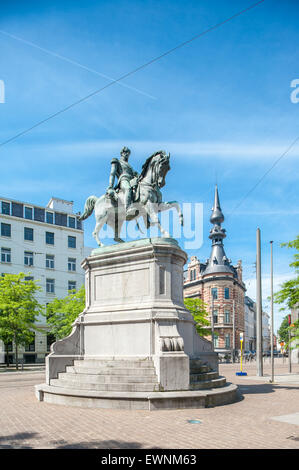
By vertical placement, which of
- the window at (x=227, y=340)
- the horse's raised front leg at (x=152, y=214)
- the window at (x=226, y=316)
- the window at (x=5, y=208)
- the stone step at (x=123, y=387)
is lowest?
the window at (x=227, y=340)

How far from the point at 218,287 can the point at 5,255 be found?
42.4 m

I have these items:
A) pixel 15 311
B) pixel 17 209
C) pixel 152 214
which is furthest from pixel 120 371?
pixel 17 209

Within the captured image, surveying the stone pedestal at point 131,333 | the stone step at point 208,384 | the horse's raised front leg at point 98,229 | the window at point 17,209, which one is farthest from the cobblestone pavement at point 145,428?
the window at point 17,209

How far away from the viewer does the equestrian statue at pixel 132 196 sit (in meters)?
14.8

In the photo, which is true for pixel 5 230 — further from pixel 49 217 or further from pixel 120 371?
pixel 120 371

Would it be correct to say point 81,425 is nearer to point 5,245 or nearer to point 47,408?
point 47,408

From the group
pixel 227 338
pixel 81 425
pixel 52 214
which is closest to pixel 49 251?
pixel 52 214

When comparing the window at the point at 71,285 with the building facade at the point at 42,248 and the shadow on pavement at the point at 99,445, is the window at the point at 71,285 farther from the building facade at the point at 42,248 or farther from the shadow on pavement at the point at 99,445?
the shadow on pavement at the point at 99,445

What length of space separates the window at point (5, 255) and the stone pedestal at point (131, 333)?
38545 millimetres

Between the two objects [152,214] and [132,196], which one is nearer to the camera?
[152,214]

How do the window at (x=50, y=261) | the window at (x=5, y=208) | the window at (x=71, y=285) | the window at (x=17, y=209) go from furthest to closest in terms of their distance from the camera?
1. the window at (x=71, y=285)
2. the window at (x=50, y=261)
3. the window at (x=17, y=209)
4. the window at (x=5, y=208)

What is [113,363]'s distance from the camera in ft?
40.8

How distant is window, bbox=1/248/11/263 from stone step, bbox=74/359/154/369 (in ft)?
131

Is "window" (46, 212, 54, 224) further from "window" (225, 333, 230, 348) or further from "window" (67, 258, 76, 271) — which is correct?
"window" (225, 333, 230, 348)
